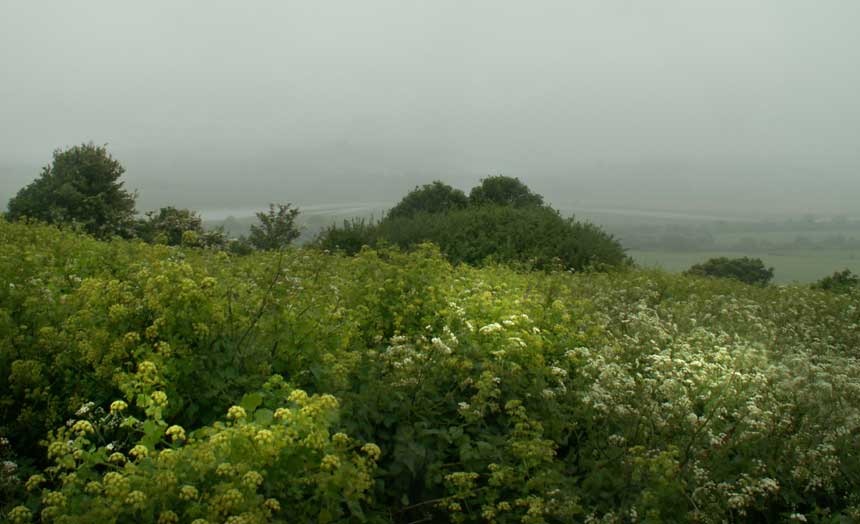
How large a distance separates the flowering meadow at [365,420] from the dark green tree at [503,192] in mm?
22161

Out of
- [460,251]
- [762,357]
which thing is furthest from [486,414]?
[460,251]

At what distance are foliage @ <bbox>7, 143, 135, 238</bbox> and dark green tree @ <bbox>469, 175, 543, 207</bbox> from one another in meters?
13.4

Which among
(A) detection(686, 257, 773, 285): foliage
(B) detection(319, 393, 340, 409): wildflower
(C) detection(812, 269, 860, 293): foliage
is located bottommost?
(A) detection(686, 257, 773, 285): foliage

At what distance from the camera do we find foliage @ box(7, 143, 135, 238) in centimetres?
2570

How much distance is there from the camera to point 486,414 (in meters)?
4.25

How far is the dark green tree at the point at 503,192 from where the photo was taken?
27.5m

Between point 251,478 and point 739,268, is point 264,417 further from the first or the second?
point 739,268

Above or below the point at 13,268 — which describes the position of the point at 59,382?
below

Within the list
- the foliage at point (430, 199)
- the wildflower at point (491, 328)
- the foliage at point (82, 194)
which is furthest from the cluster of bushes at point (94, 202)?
the wildflower at point (491, 328)

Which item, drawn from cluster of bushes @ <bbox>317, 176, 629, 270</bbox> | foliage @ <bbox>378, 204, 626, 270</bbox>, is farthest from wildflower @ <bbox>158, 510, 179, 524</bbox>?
foliage @ <bbox>378, 204, 626, 270</bbox>

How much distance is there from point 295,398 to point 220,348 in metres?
1.34

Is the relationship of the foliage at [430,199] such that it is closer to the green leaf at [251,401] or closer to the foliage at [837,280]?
the foliage at [837,280]

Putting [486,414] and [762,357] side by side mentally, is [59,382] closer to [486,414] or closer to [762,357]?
[486,414]

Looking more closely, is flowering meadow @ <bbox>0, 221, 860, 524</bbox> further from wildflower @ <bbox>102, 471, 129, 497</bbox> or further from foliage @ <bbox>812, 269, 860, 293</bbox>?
foliage @ <bbox>812, 269, 860, 293</bbox>
